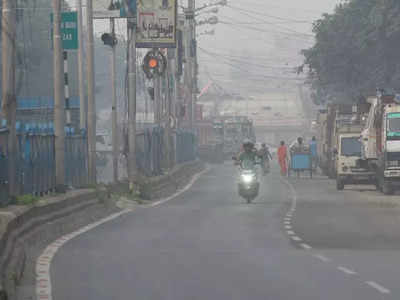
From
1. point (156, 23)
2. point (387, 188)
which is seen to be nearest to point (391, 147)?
point (387, 188)

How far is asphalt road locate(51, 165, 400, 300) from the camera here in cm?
1454

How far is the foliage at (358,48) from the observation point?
78812 millimetres

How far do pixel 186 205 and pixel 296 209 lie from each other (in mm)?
3745

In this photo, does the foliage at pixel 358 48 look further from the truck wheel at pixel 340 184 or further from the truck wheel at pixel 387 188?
the truck wheel at pixel 387 188

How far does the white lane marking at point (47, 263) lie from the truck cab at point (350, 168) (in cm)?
2113

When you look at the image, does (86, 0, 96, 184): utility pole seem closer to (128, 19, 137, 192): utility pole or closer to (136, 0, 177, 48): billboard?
(128, 19, 137, 192): utility pole

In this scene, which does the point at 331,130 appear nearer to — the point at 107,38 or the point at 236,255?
the point at 107,38

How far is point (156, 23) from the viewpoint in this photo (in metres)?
45.3

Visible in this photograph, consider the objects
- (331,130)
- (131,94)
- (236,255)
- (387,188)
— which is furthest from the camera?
(331,130)

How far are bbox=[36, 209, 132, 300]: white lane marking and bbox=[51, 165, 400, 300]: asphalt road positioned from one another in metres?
0.14

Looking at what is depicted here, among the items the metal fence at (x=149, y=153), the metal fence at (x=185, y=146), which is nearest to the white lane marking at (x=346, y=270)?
the metal fence at (x=149, y=153)

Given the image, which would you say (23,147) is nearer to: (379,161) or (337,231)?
(337,231)

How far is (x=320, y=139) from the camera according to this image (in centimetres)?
6906

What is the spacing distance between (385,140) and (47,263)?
25.0m
